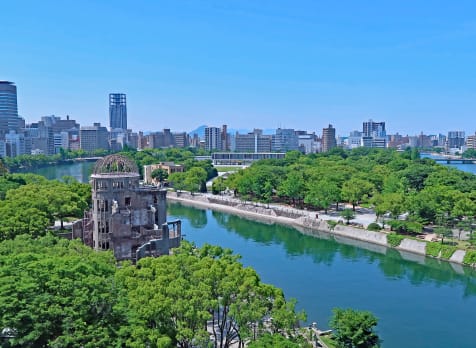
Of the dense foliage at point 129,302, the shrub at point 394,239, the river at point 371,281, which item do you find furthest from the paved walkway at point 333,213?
the dense foliage at point 129,302

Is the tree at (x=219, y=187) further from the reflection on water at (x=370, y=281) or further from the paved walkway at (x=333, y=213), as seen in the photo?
the reflection on water at (x=370, y=281)

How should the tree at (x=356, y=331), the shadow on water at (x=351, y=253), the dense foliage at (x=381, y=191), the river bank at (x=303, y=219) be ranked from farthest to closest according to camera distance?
the dense foliage at (x=381, y=191) < the river bank at (x=303, y=219) < the shadow on water at (x=351, y=253) < the tree at (x=356, y=331)

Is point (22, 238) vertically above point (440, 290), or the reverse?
point (22, 238)

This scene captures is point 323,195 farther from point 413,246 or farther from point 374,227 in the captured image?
point 413,246

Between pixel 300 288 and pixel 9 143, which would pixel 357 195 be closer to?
pixel 300 288

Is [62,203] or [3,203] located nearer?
[3,203]

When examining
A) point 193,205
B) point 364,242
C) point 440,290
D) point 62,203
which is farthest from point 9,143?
point 440,290

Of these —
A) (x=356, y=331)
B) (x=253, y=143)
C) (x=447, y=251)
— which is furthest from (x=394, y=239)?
(x=253, y=143)
